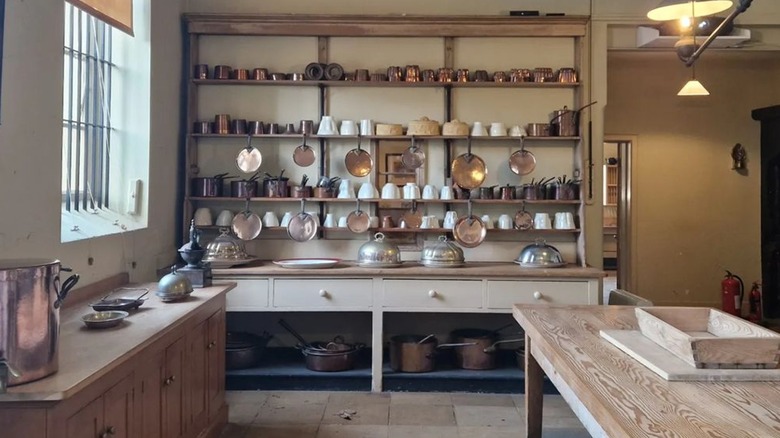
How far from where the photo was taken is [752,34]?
4395 mm

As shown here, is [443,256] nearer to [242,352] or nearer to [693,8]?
[242,352]

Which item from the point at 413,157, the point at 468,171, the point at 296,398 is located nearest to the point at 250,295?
the point at 296,398

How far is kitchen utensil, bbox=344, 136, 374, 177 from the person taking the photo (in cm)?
423

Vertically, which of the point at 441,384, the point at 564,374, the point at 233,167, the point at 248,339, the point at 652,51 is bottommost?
the point at 441,384

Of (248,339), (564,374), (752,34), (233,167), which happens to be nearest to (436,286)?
(248,339)

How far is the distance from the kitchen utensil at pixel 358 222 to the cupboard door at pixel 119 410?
231cm

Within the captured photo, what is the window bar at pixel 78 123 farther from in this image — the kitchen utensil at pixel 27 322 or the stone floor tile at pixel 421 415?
the stone floor tile at pixel 421 415

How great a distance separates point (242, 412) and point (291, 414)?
0.29m

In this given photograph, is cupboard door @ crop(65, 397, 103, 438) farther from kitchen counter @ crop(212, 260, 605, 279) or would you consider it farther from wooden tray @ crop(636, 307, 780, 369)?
kitchen counter @ crop(212, 260, 605, 279)

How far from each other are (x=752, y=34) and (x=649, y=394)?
4004 millimetres

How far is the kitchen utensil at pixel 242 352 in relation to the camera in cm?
388

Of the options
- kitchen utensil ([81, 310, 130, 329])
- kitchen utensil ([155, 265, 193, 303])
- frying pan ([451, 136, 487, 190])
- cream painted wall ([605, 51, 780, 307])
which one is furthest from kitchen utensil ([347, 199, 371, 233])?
cream painted wall ([605, 51, 780, 307])

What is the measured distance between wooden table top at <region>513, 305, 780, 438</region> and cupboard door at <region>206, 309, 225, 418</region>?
1673mm

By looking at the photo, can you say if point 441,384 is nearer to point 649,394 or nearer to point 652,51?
point 649,394
